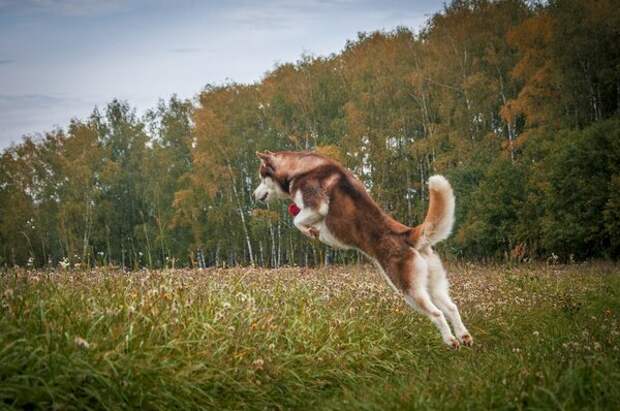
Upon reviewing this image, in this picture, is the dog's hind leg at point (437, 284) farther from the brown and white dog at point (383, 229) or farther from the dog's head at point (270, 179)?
the dog's head at point (270, 179)

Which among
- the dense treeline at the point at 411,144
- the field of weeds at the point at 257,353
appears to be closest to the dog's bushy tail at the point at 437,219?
the field of weeds at the point at 257,353

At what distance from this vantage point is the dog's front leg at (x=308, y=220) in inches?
328

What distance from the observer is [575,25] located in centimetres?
2848

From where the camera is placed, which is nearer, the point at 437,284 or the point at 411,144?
the point at 437,284

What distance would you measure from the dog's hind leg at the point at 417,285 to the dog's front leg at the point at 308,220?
1.39 meters

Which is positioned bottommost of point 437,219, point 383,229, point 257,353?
point 257,353

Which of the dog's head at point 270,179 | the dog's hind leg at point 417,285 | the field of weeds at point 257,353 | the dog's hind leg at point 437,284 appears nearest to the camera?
the field of weeds at point 257,353

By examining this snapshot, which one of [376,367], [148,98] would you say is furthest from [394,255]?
[148,98]

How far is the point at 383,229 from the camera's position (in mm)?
7781

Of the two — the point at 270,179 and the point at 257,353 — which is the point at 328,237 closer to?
the point at 270,179

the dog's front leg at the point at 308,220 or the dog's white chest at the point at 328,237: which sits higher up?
the dog's front leg at the point at 308,220

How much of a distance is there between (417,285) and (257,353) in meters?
2.45

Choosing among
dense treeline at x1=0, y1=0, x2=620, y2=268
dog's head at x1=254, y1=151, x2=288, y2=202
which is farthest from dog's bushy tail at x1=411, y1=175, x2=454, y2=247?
dense treeline at x1=0, y1=0, x2=620, y2=268

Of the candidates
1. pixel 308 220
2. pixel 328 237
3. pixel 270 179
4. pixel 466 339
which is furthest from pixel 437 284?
pixel 270 179
